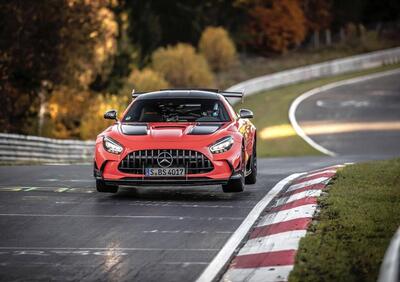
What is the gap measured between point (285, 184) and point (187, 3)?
75024mm

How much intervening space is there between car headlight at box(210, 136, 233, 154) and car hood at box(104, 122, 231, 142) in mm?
136

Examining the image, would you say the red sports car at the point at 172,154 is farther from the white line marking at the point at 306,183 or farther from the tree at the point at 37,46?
the tree at the point at 37,46

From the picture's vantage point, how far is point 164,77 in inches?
2677

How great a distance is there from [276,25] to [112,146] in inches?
2867

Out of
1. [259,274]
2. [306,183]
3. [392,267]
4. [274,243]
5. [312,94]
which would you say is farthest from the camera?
[312,94]

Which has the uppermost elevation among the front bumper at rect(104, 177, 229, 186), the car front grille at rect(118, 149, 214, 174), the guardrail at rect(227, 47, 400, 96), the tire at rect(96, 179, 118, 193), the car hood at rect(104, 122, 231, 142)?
the car hood at rect(104, 122, 231, 142)

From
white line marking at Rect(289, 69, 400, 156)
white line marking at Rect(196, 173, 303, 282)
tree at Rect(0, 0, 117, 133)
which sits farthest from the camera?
tree at Rect(0, 0, 117, 133)

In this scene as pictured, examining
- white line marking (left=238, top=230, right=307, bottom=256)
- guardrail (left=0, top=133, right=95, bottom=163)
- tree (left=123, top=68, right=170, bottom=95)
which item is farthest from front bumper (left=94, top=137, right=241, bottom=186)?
tree (left=123, top=68, right=170, bottom=95)

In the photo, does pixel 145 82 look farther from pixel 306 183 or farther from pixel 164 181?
pixel 164 181

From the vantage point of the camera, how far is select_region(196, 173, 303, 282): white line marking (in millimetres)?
8266

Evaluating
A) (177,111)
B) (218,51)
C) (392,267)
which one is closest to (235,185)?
(177,111)

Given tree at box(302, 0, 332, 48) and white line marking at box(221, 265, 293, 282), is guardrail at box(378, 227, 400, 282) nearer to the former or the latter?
white line marking at box(221, 265, 293, 282)

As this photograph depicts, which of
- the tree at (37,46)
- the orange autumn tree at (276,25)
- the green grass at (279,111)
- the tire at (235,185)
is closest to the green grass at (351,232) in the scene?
the tire at (235,185)

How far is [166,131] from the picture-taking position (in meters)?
13.7
